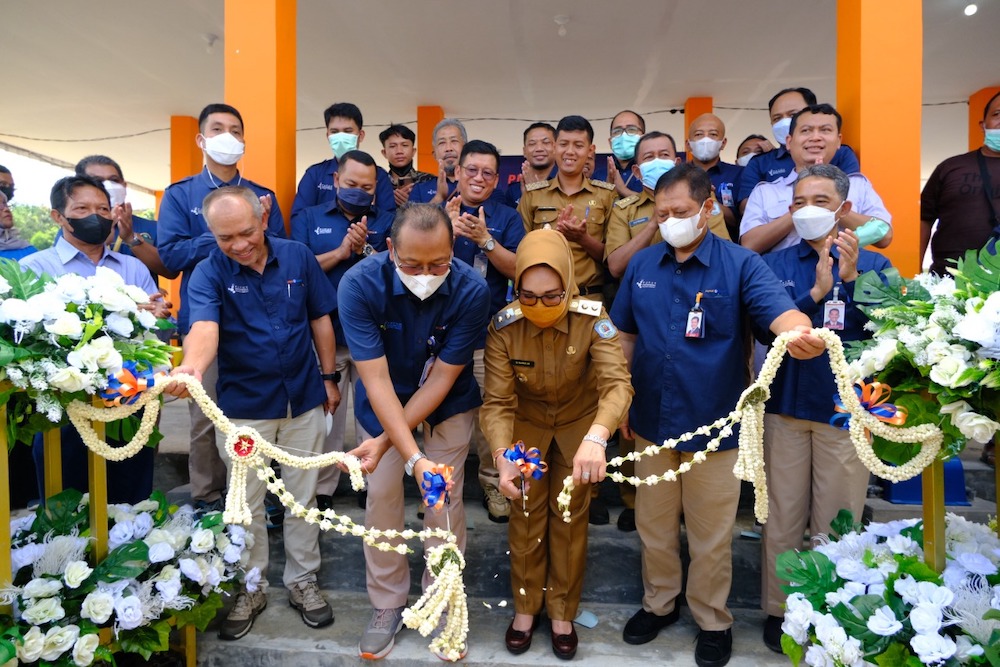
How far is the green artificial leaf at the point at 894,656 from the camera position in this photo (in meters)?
2.11

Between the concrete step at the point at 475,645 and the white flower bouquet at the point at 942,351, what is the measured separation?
1.35 m

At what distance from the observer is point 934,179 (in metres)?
4.62

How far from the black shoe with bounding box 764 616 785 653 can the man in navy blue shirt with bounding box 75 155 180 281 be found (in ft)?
11.7

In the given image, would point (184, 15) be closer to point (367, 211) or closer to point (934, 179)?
point (367, 211)

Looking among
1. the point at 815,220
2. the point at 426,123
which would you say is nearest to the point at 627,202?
the point at 815,220

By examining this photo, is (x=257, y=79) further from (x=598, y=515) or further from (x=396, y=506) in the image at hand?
(x=598, y=515)

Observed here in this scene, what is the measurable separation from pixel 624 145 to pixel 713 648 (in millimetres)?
3252

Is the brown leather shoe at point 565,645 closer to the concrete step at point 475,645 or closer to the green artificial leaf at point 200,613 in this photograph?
the concrete step at point 475,645

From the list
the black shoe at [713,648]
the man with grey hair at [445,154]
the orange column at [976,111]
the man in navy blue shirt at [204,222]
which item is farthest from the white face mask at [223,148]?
the orange column at [976,111]

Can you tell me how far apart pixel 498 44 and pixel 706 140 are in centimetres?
389

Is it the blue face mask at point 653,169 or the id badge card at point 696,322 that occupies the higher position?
the blue face mask at point 653,169

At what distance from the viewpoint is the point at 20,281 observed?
2396 millimetres

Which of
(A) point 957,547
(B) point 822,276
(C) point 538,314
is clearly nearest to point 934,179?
(B) point 822,276

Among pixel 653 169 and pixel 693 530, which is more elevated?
pixel 653 169
